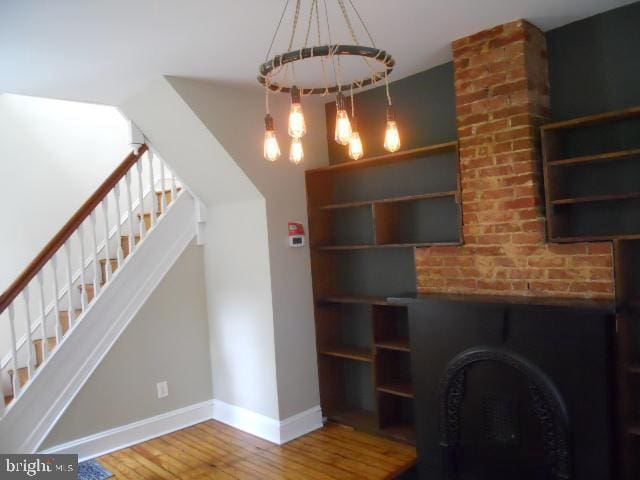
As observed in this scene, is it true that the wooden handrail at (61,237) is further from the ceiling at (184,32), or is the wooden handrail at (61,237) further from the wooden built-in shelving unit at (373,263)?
the wooden built-in shelving unit at (373,263)

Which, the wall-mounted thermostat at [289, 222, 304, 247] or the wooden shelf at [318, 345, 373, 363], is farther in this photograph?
the wall-mounted thermostat at [289, 222, 304, 247]

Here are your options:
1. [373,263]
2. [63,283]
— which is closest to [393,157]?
[373,263]

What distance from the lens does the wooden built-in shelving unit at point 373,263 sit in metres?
3.39

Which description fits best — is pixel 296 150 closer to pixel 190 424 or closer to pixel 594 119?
pixel 594 119

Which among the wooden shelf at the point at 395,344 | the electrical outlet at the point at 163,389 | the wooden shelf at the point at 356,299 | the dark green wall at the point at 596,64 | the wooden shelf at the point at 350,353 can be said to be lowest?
the electrical outlet at the point at 163,389

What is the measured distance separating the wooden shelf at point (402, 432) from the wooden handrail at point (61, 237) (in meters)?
2.65

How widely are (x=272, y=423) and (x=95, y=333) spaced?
4.80ft

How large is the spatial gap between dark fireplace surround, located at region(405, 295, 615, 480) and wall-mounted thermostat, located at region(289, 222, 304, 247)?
3.67ft

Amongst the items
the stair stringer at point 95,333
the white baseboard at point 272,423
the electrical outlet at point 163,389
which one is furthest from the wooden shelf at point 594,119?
the electrical outlet at point 163,389

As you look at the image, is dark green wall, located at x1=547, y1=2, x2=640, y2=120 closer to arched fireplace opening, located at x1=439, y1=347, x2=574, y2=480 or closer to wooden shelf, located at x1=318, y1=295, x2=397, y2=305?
arched fireplace opening, located at x1=439, y1=347, x2=574, y2=480

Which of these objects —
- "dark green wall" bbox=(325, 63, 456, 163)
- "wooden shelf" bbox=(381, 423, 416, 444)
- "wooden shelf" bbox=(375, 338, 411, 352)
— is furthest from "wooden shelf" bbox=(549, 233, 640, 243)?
"wooden shelf" bbox=(381, 423, 416, 444)

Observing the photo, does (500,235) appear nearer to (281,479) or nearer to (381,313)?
(381,313)

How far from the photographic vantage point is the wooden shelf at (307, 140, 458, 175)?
10.2 feet

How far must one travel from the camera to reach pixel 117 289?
371 centimetres
